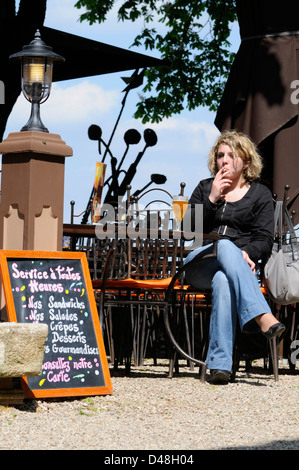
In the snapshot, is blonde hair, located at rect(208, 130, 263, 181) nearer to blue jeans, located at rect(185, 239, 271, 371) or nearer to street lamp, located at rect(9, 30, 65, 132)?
blue jeans, located at rect(185, 239, 271, 371)

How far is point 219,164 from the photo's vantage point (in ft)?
19.9

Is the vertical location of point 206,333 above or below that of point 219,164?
below

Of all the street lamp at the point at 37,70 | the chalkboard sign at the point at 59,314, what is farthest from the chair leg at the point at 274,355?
the street lamp at the point at 37,70

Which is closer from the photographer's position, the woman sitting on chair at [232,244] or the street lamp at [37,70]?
the woman sitting on chair at [232,244]

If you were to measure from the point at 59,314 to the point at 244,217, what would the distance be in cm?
154

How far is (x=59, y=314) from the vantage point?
5.04 m

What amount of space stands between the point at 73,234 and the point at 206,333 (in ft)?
3.63

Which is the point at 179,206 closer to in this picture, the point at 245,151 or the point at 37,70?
the point at 245,151

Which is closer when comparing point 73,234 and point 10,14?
point 73,234

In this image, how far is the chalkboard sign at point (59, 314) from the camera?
4.85 meters

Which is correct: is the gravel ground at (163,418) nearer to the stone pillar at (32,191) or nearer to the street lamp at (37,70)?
the stone pillar at (32,191)

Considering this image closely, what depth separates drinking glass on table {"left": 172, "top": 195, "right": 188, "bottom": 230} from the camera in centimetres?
613
